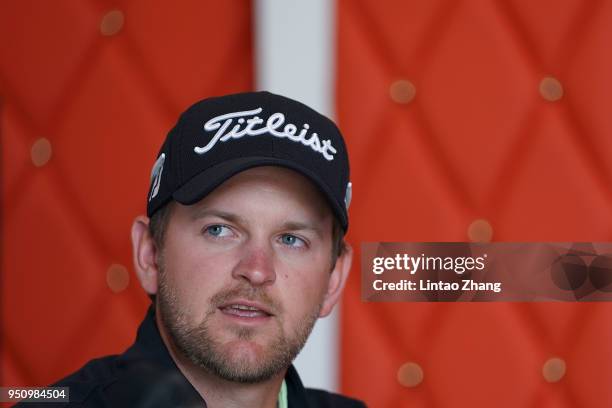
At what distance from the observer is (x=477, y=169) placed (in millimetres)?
1182

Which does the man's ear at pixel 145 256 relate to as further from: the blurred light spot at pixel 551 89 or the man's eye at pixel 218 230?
the blurred light spot at pixel 551 89

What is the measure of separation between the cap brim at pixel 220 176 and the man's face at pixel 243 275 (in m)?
0.03

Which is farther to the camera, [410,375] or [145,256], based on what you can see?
[410,375]

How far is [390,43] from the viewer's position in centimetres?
121

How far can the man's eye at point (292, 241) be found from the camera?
871mm

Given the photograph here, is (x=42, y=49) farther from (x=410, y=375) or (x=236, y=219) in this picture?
(x=410, y=375)

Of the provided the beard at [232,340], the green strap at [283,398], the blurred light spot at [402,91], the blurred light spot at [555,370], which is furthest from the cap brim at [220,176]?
the blurred light spot at [555,370]

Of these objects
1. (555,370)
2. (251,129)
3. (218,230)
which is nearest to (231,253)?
(218,230)

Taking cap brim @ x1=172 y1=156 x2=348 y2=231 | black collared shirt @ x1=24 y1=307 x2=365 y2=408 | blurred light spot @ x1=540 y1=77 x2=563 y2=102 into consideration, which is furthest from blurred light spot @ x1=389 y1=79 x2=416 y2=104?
black collared shirt @ x1=24 y1=307 x2=365 y2=408

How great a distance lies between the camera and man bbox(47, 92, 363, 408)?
0.83 m

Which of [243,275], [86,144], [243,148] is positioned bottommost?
[243,275]

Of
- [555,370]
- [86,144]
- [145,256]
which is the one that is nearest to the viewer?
[145,256]

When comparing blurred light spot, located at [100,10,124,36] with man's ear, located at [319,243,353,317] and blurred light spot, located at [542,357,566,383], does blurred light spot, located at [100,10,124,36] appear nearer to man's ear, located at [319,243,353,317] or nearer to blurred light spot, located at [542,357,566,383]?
man's ear, located at [319,243,353,317]

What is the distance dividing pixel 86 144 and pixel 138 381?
55cm
